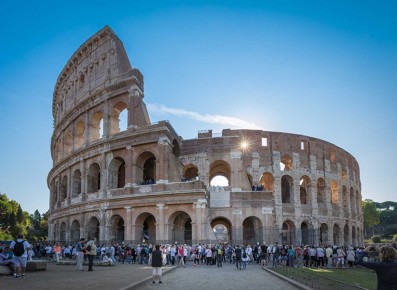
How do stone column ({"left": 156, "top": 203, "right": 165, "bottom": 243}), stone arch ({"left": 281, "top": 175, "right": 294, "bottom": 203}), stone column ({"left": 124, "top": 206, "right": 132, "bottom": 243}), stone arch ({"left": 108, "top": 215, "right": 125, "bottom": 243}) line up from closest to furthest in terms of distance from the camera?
stone column ({"left": 156, "top": 203, "right": 165, "bottom": 243}), stone column ({"left": 124, "top": 206, "right": 132, "bottom": 243}), stone arch ({"left": 108, "top": 215, "right": 125, "bottom": 243}), stone arch ({"left": 281, "top": 175, "right": 294, "bottom": 203})

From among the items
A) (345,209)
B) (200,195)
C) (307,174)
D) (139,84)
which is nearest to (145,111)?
(139,84)

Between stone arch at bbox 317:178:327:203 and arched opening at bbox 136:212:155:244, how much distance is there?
18.1 meters

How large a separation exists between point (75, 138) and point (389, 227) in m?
80.2

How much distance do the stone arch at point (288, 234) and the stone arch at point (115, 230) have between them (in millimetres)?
13414

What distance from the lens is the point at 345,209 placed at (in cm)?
4259

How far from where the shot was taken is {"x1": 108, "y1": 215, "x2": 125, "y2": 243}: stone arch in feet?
99.3

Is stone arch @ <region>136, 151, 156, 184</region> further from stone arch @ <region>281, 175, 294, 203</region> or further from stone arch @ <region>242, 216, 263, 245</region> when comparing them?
stone arch @ <region>281, 175, 294, 203</region>

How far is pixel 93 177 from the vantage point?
3372 centimetres

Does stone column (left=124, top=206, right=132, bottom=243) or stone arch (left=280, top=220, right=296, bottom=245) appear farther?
stone arch (left=280, top=220, right=296, bottom=245)

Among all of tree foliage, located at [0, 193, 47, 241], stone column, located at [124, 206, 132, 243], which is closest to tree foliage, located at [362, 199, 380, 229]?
tree foliage, located at [0, 193, 47, 241]

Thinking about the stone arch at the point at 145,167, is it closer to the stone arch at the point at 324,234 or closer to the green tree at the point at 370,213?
the stone arch at the point at 324,234

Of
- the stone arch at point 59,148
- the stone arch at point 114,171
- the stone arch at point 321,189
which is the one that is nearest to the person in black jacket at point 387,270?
the stone arch at point 114,171

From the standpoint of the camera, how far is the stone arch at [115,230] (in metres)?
30.3

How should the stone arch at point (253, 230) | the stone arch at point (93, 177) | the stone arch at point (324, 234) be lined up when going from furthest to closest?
the stone arch at point (324, 234)
the stone arch at point (93, 177)
the stone arch at point (253, 230)
